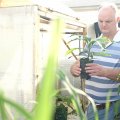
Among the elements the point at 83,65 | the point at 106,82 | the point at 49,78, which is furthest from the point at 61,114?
the point at 49,78

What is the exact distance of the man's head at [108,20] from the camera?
1.50 meters

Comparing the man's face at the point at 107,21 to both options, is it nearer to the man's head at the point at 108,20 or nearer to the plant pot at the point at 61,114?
the man's head at the point at 108,20

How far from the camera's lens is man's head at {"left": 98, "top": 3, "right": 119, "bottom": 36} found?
59.0 inches

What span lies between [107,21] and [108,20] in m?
0.01

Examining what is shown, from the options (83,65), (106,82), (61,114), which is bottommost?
(61,114)

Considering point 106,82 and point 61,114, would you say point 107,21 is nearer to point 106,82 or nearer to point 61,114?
point 106,82

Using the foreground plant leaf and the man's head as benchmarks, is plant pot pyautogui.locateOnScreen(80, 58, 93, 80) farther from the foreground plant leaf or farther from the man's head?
the foreground plant leaf

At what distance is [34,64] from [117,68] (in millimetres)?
661

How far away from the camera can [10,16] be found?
1.90 m

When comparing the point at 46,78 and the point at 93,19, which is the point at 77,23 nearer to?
the point at 93,19

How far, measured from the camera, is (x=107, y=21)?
4.98 ft

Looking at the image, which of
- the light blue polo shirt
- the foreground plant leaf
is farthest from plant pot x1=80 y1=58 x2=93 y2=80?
the foreground plant leaf

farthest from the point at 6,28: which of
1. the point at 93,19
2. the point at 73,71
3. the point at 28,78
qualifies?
the point at 93,19

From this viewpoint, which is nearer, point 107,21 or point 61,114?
point 107,21
